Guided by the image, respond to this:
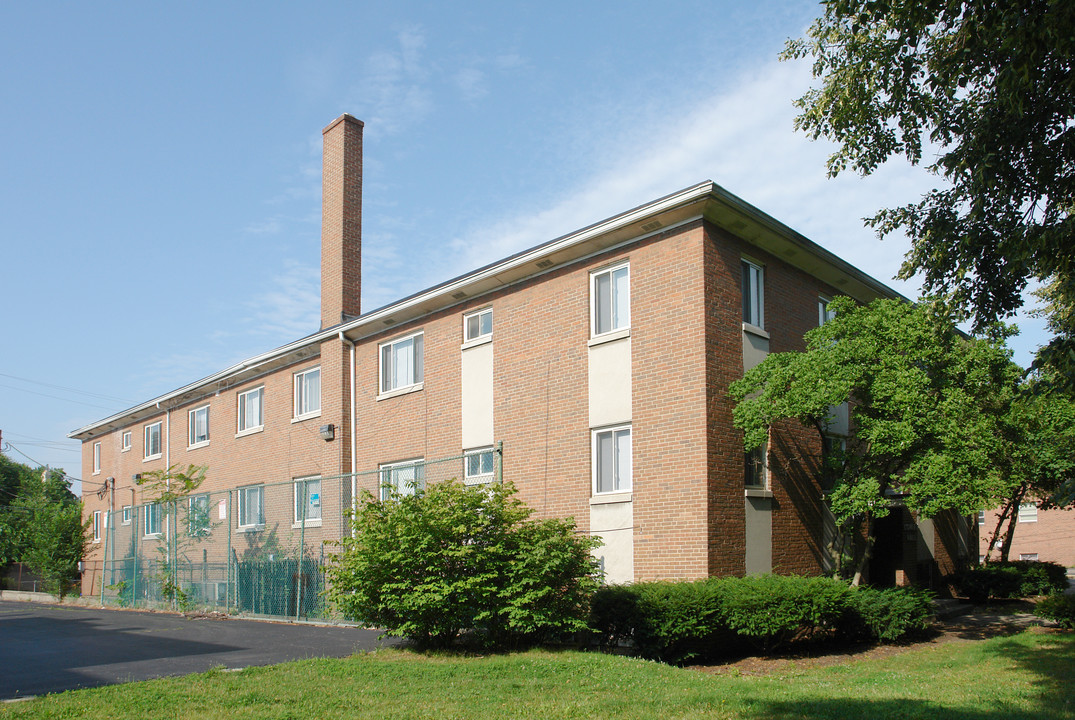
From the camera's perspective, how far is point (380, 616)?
12.1 meters

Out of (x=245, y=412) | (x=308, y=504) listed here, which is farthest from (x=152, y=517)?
(x=308, y=504)

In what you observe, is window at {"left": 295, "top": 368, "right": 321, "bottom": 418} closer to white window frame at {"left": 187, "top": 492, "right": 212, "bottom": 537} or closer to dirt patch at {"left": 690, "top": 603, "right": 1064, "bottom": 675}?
white window frame at {"left": 187, "top": 492, "right": 212, "bottom": 537}

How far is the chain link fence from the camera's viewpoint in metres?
18.2

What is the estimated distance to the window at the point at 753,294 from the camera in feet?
52.1

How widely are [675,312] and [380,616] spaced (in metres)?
6.63

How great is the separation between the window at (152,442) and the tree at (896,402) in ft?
76.5

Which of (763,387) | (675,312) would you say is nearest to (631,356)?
(675,312)

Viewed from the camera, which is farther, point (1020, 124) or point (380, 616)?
point (380, 616)

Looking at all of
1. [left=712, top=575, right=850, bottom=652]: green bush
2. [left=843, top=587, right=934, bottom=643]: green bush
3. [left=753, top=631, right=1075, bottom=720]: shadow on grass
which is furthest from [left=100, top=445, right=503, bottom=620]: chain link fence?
[left=753, top=631, right=1075, bottom=720]: shadow on grass

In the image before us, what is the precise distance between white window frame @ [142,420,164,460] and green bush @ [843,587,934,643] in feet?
79.2


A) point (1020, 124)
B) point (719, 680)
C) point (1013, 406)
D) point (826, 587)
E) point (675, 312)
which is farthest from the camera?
point (1013, 406)

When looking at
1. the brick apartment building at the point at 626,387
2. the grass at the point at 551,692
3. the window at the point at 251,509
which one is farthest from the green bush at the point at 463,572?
the window at the point at 251,509

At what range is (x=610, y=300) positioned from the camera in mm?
15945

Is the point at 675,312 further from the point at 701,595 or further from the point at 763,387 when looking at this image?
the point at 701,595
